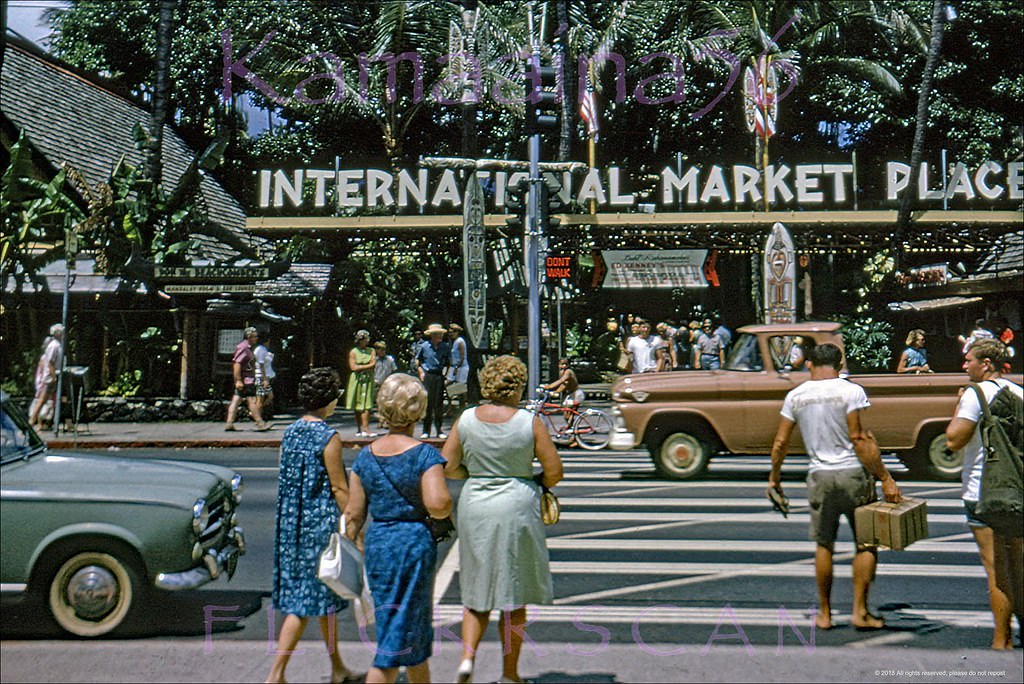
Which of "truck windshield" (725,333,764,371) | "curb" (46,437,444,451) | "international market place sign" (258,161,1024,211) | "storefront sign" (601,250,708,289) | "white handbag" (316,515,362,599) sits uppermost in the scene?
"international market place sign" (258,161,1024,211)

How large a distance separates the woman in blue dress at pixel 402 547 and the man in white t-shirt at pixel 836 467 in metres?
2.71

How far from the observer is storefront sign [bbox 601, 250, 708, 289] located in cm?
2562

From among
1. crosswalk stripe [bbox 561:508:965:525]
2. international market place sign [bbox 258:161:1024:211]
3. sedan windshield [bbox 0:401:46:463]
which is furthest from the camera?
international market place sign [bbox 258:161:1024:211]

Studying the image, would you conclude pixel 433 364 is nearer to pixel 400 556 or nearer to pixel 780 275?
pixel 780 275

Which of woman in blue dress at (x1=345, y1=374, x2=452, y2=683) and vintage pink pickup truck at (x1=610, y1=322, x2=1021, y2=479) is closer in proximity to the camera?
woman in blue dress at (x1=345, y1=374, x2=452, y2=683)

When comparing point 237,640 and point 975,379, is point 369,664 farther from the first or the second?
point 975,379

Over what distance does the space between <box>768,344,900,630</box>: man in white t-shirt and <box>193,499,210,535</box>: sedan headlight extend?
12.1 feet

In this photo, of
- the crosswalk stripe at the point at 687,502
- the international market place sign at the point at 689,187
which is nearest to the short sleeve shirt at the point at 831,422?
the crosswalk stripe at the point at 687,502

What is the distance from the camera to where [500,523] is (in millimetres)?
4934

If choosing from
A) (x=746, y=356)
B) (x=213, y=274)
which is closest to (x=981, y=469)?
(x=746, y=356)

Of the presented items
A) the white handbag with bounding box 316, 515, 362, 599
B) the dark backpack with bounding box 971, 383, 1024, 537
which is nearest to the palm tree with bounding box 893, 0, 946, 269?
the dark backpack with bounding box 971, 383, 1024, 537

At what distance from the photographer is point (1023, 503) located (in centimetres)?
560

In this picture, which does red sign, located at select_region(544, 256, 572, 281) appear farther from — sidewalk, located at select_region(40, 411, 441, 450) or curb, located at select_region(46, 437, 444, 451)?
sidewalk, located at select_region(40, 411, 441, 450)

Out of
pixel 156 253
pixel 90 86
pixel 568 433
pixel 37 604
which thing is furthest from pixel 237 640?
pixel 90 86
